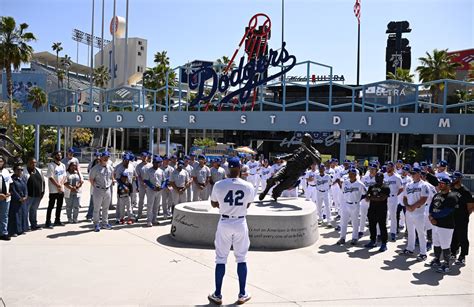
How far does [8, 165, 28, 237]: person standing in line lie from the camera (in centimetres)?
958

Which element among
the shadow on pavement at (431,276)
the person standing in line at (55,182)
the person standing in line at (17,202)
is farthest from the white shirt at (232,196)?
the person standing in line at (55,182)

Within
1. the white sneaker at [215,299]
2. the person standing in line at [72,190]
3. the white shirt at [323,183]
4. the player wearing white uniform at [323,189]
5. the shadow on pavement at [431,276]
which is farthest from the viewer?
the white shirt at [323,183]

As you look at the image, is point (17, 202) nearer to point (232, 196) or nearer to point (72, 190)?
point (72, 190)

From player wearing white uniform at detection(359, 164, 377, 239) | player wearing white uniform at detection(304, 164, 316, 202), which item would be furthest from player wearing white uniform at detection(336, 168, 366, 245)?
player wearing white uniform at detection(304, 164, 316, 202)

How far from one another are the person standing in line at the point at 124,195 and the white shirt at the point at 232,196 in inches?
241

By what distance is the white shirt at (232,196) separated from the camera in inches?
242

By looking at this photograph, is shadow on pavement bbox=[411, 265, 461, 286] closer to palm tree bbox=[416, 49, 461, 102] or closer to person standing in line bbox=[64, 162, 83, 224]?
person standing in line bbox=[64, 162, 83, 224]

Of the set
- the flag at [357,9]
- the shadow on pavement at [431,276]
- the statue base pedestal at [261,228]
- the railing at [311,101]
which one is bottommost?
the shadow on pavement at [431,276]

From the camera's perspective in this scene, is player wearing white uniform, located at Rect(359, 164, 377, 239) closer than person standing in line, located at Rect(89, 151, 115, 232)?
Answer: Yes

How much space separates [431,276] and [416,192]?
1.93 metres

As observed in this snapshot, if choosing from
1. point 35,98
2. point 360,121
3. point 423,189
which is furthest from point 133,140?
point 423,189

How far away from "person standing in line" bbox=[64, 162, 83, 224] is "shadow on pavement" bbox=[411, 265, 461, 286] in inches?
329

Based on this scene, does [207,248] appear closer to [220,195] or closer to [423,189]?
[220,195]

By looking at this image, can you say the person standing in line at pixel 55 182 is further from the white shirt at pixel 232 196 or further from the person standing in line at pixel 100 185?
the white shirt at pixel 232 196
